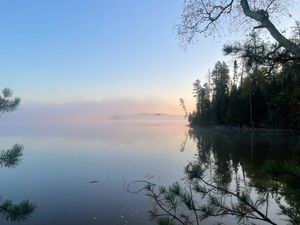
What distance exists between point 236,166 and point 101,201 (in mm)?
11258

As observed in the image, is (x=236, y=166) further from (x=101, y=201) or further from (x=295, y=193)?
(x=295, y=193)

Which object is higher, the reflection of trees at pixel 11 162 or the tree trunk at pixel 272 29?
the tree trunk at pixel 272 29

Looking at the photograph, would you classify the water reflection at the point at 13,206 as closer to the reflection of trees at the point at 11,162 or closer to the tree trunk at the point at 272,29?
the reflection of trees at the point at 11,162

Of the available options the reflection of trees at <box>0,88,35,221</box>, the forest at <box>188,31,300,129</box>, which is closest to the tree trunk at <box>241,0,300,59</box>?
the forest at <box>188,31,300,129</box>

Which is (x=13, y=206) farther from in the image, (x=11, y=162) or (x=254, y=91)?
(x=254, y=91)

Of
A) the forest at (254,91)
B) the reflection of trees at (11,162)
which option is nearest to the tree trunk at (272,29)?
the forest at (254,91)

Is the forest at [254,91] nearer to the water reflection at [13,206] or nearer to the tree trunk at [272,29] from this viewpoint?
the tree trunk at [272,29]

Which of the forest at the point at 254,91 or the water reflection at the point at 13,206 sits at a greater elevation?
the forest at the point at 254,91

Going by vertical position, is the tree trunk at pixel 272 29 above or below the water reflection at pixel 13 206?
above

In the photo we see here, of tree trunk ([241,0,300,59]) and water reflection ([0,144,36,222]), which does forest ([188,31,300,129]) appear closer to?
tree trunk ([241,0,300,59])

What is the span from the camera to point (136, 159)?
85.0ft

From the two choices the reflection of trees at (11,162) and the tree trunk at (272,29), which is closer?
the tree trunk at (272,29)

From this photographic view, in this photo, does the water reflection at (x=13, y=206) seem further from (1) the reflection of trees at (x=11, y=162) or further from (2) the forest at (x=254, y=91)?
(2) the forest at (x=254, y=91)

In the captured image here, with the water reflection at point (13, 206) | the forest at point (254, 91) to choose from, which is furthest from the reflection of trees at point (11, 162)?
the forest at point (254, 91)
